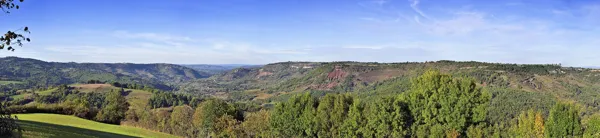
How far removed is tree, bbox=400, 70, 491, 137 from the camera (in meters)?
52.2

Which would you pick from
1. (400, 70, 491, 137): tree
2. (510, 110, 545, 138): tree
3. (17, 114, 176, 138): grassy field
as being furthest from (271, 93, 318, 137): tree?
(510, 110, 545, 138): tree

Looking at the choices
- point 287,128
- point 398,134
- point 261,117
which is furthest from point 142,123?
point 398,134

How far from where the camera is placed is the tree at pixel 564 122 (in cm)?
5088

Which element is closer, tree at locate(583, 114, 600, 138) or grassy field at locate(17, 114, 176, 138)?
grassy field at locate(17, 114, 176, 138)

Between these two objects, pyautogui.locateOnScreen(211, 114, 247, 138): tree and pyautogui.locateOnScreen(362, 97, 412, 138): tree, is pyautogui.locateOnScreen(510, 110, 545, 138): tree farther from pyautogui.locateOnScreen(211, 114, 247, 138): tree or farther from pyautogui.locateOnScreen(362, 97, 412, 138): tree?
pyautogui.locateOnScreen(211, 114, 247, 138): tree

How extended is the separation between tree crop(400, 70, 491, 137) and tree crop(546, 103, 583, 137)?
30.2ft

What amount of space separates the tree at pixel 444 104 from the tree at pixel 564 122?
9.20 meters

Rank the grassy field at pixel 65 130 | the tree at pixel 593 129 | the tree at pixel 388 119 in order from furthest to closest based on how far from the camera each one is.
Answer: the tree at pixel 388 119 < the tree at pixel 593 129 < the grassy field at pixel 65 130

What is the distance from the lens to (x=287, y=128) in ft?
211

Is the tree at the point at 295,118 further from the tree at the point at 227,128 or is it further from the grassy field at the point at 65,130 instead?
the grassy field at the point at 65,130

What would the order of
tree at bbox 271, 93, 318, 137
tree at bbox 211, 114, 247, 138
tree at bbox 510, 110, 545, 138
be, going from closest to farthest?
tree at bbox 510, 110, 545, 138 < tree at bbox 271, 93, 318, 137 < tree at bbox 211, 114, 247, 138

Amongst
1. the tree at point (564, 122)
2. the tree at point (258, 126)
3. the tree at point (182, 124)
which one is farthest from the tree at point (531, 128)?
the tree at point (182, 124)

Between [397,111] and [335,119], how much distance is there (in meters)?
10.9

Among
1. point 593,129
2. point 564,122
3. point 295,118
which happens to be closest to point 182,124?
point 295,118
